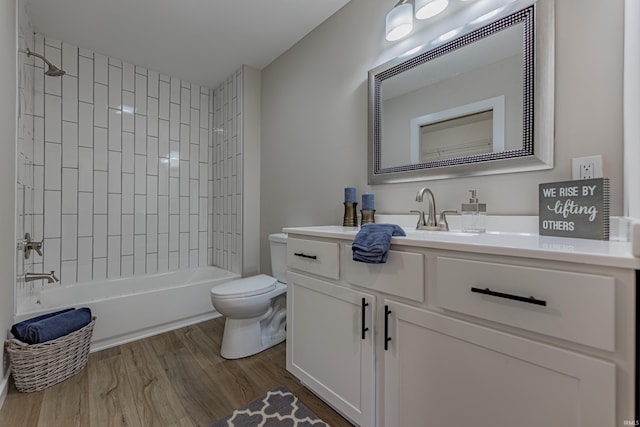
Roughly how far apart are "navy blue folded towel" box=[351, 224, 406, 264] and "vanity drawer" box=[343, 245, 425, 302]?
0.17 feet

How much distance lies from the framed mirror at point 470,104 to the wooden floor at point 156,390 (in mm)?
1300

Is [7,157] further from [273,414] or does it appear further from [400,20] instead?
[400,20]

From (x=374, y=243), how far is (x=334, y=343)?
1.75 feet

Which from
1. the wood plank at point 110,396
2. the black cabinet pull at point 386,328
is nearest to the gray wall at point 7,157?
the wood plank at point 110,396

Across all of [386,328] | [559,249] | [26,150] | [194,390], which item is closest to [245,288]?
[194,390]

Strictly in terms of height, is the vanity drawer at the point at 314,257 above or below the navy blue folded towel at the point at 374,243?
below

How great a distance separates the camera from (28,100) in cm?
202

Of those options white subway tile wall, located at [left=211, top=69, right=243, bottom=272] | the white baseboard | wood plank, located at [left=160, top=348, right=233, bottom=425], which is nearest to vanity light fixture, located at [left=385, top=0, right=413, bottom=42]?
white subway tile wall, located at [left=211, top=69, right=243, bottom=272]

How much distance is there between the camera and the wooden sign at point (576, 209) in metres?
0.82

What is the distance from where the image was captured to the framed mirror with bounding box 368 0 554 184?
106 cm

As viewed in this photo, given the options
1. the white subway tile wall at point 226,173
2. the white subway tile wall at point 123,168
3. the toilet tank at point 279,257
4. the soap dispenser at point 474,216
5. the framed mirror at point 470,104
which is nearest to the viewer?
the framed mirror at point 470,104

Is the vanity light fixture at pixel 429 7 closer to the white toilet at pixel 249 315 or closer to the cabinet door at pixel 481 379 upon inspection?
the cabinet door at pixel 481 379

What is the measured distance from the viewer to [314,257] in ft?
4.22

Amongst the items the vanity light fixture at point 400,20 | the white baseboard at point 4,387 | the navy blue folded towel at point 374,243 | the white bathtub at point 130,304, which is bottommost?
the white baseboard at point 4,387
